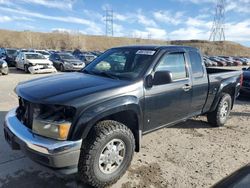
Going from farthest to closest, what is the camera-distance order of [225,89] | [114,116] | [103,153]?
[225,89] → [114,116] → [103,153]

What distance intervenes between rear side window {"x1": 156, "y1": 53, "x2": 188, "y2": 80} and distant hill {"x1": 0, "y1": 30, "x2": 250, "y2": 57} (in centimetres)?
8146

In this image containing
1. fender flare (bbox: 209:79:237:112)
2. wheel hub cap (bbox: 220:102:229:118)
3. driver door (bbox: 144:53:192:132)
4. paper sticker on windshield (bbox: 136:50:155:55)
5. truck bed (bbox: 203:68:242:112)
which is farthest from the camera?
wheel hub cap (bbox: 220:102:229:118)

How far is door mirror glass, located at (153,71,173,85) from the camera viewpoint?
3.82m

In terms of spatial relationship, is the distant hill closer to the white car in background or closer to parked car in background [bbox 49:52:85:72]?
parked car in background [bbox 49:52:85:72]

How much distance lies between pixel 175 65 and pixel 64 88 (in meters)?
2.01

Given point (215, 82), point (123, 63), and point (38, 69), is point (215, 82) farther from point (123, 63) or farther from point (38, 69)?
point (38, 69)

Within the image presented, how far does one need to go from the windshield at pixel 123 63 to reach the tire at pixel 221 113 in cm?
256

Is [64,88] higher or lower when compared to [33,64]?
higher

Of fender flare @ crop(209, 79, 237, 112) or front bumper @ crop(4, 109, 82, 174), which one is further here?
fender flare @ crop(209, 79, 237, 112)

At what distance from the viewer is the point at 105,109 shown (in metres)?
3.22

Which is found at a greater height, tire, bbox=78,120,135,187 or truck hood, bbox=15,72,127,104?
truck hood, bbox=15,72,127,104

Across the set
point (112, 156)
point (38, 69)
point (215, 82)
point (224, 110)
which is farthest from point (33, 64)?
point (112, 156)

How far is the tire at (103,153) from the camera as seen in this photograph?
3133 mm

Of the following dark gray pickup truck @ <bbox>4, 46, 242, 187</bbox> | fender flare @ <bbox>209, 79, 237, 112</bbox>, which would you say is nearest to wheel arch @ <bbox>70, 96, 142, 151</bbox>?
dark gray pickup truck @ <bbox>4, 46, 242, 187</bbox>
